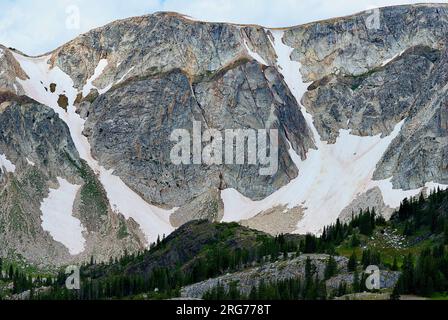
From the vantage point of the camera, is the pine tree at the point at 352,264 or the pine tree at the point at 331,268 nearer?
the pine tree at the point at 331,268

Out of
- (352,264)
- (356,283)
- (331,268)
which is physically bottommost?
(356,283)

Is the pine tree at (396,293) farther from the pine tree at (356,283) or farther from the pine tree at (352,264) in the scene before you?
the pine tree at (352,264)

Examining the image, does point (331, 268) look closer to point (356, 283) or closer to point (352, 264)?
point (352, 264)

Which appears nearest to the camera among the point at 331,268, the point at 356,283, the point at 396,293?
the point at 396,293

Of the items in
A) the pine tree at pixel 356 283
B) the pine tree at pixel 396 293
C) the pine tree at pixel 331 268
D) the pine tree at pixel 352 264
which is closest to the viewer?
the pine tree at pixel 396 293

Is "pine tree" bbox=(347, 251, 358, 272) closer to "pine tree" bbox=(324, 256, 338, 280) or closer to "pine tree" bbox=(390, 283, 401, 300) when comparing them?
"pine tree" bbox=(324, 256, 338, 280)

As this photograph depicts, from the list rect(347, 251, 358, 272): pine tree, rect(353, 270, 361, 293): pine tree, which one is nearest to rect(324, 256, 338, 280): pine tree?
rect(347, 251, 358, 272): pine tree

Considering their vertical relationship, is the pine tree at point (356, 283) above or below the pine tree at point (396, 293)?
above

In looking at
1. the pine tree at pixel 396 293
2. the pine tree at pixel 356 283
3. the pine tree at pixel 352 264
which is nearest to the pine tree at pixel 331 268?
the pine tree at pixel 352 264

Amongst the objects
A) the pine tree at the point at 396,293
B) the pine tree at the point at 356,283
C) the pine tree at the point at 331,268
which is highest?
the pine tree at the point at 331,268

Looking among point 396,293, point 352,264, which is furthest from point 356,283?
point 352,264
